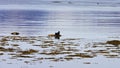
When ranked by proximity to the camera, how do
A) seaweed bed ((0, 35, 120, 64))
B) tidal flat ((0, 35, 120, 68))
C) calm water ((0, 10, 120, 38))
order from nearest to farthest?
tidal flat ((0, 35, 120, 68)) < seaweed bed ((0, 35, 120, 64)) < calm water ((0, 10, 120, 38))

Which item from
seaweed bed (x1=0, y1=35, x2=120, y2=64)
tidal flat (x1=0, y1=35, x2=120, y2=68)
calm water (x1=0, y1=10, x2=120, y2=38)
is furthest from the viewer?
calm water (x1=0, y1=10, x2=120, y2=38)

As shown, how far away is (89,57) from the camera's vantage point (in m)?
32.5

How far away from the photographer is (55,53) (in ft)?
113

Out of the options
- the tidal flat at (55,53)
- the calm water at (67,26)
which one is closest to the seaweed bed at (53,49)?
the tidal flat at (55,53)

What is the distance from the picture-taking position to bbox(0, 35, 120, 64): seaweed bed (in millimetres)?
32844

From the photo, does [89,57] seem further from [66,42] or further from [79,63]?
[66,42]

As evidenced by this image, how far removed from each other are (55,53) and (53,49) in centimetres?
230

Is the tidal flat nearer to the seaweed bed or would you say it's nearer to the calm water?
the seaweed bed

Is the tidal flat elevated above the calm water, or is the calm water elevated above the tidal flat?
the calm water

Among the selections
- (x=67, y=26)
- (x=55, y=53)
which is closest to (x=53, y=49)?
(x=55, y=53)

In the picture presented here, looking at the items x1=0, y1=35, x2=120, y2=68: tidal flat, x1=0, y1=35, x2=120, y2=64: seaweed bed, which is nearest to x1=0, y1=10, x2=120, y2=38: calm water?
x1=0, y1=35, x2=120, y2=64: seaweed bed

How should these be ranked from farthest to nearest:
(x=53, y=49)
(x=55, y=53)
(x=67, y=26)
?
(x=67, y=26), (x=53, y=49), (x=55, y=53)

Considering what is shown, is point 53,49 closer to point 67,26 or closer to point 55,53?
point 55,53

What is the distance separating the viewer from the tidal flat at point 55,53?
97.6 feet
